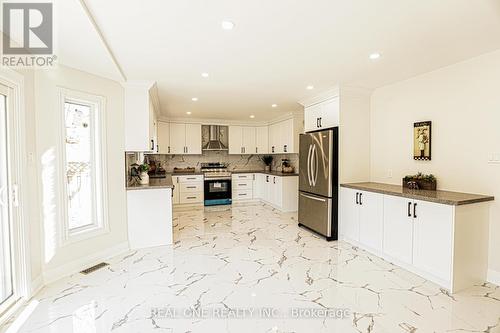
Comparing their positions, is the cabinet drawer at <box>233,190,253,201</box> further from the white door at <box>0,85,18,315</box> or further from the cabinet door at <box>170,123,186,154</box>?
the white door at <box>0,85,18,315</box>

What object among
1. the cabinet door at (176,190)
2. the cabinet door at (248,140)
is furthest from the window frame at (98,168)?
the cabinet door at (248,140)

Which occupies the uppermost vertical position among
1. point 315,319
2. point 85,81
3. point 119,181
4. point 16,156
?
point 85,81

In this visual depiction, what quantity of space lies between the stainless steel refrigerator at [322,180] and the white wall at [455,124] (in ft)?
2.72

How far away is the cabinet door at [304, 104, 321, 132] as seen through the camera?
173 inches

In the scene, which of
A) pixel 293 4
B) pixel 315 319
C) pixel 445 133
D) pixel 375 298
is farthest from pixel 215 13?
pixel 445 133

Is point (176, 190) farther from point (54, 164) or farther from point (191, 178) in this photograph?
point (54, 164)

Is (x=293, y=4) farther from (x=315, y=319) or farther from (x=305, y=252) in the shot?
(x=305, y=252)

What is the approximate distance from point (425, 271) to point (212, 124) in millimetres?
5595

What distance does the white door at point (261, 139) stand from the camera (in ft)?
23.7

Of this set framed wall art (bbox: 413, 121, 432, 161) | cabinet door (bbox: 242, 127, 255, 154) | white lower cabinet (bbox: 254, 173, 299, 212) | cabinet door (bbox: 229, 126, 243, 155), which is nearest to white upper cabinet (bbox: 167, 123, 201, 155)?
A: cabinet door (bbox: 229, 126, 243, 155)

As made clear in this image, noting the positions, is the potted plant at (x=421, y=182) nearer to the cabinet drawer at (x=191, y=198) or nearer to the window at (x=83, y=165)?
the window at (x=83, y=165)

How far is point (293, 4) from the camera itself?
1775 mm

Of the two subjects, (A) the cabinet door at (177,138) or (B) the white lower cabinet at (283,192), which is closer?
(B) the white lower cabinet at (283,192)

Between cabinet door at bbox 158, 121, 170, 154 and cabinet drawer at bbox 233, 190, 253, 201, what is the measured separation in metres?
2.08
